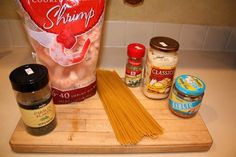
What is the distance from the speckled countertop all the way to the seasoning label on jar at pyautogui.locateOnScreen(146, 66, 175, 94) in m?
0.13

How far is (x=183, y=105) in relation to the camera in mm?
567

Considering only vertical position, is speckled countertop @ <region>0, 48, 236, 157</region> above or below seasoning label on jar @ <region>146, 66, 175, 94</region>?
below

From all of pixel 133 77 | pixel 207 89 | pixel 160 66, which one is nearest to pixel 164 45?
pixel 160 66

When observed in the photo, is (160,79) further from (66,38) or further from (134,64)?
(66,38)

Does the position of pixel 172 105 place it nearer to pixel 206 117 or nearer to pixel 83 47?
pixel 206 117

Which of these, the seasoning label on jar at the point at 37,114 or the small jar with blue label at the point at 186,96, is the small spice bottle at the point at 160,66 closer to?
the small jar with blue label at the point at 186,96

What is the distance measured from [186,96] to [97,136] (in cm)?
24

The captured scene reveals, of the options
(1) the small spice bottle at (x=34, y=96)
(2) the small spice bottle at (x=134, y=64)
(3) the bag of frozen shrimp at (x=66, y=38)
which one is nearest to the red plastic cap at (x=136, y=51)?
(2) the small spice bottle at (x=134, y=64)

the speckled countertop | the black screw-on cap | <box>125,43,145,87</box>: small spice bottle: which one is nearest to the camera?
the black screw-on cap

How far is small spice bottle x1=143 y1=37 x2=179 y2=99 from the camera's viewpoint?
0.58 m

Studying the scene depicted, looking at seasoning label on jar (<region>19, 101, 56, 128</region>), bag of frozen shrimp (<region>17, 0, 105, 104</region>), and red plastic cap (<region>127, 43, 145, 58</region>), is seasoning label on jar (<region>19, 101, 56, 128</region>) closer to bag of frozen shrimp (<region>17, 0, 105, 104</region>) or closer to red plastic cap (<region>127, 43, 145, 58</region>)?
bag of frozen shrimp (<region>17, 0, 105, 104</region>)

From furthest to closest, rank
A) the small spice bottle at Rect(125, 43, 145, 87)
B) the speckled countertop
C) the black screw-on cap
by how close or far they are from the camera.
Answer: the small spice bottle at Rect(125, 43, 145, 87), the speckled countertop, the black screw-on cap

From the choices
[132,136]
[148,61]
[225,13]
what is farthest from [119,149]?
[225,13]

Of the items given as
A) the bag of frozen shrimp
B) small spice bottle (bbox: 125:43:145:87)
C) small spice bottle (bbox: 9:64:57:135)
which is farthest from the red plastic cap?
small spice bottle (bbox: 9:64:57:135)
